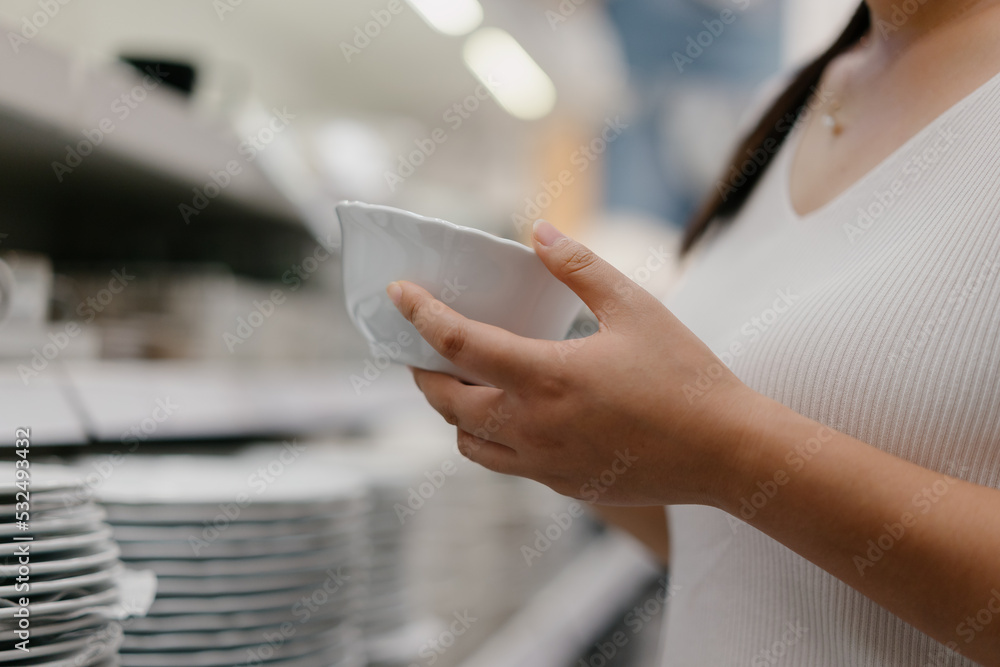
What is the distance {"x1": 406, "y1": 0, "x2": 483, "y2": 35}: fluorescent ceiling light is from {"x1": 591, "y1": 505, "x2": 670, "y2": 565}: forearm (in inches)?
44.7

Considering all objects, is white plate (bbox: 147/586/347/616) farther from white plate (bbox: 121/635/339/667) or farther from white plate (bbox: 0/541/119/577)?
white plate (bbox: 0/541/119/577)

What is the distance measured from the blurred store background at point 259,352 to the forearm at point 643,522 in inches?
9.0

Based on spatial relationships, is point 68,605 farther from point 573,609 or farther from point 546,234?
point 573,609

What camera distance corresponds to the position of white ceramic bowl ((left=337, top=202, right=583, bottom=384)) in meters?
0.45

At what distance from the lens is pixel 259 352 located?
1.25 m

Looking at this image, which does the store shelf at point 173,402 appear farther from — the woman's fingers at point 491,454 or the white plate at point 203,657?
the woman's fingers at point 491,454

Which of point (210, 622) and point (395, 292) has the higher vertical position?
point (395, 292)

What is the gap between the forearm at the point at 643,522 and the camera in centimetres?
84

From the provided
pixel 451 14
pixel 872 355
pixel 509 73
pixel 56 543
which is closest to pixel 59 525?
pixel 56 543

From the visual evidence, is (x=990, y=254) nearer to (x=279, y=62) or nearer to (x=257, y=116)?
(x=257, y=116)

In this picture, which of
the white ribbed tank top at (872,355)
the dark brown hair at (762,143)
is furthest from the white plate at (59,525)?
the dark brown hair at (762,143)

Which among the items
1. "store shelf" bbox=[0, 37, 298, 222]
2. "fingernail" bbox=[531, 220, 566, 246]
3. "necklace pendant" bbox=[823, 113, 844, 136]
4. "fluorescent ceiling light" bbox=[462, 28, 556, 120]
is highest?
"fluorescent ceiling light" bbox=[462, 28, 556, 120]

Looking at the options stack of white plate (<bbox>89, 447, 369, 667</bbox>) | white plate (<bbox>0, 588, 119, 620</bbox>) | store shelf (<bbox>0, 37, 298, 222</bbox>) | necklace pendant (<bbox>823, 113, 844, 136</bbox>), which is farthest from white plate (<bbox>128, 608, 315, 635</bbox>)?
necklace pendant (<bbox>823, 113, 844, 136</bbox>)

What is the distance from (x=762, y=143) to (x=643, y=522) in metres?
0.48
